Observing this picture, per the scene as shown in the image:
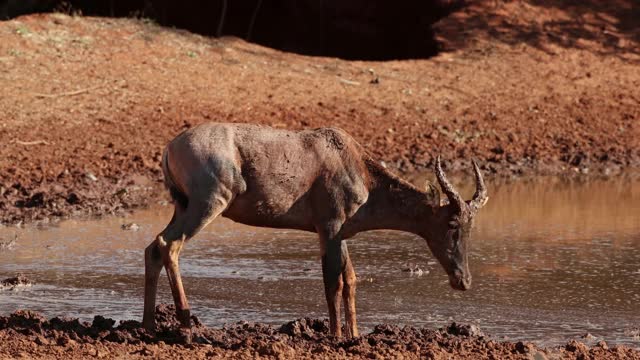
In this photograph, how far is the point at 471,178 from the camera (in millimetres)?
15031

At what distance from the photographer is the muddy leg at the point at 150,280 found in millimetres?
8203

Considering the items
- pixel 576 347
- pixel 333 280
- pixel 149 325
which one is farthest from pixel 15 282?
pixel 576 347

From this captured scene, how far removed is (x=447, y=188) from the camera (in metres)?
8.35

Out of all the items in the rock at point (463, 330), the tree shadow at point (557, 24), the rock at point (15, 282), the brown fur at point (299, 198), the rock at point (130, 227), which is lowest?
the rock at point (130, 227)

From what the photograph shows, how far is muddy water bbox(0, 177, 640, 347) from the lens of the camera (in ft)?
30.4

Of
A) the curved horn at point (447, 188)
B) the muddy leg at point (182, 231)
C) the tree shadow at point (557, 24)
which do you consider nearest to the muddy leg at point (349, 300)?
the curved horn at point (447, 188)

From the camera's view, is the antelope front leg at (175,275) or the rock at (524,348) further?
the antelope front leg at (175,275)

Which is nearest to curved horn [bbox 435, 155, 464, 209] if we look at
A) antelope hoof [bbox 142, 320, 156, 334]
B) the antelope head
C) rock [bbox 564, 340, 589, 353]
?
the antelope head

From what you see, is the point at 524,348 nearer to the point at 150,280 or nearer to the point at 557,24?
the point at 150,280

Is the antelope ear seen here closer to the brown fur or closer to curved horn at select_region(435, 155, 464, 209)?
the brown fur

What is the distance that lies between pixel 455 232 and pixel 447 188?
1.28 ft

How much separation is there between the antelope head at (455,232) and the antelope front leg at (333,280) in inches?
27.4

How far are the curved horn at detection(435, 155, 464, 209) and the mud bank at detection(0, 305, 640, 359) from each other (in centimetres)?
79

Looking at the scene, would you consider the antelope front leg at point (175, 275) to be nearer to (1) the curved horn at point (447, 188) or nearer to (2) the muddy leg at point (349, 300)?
(2) the muddy leg at point (349, 300)
